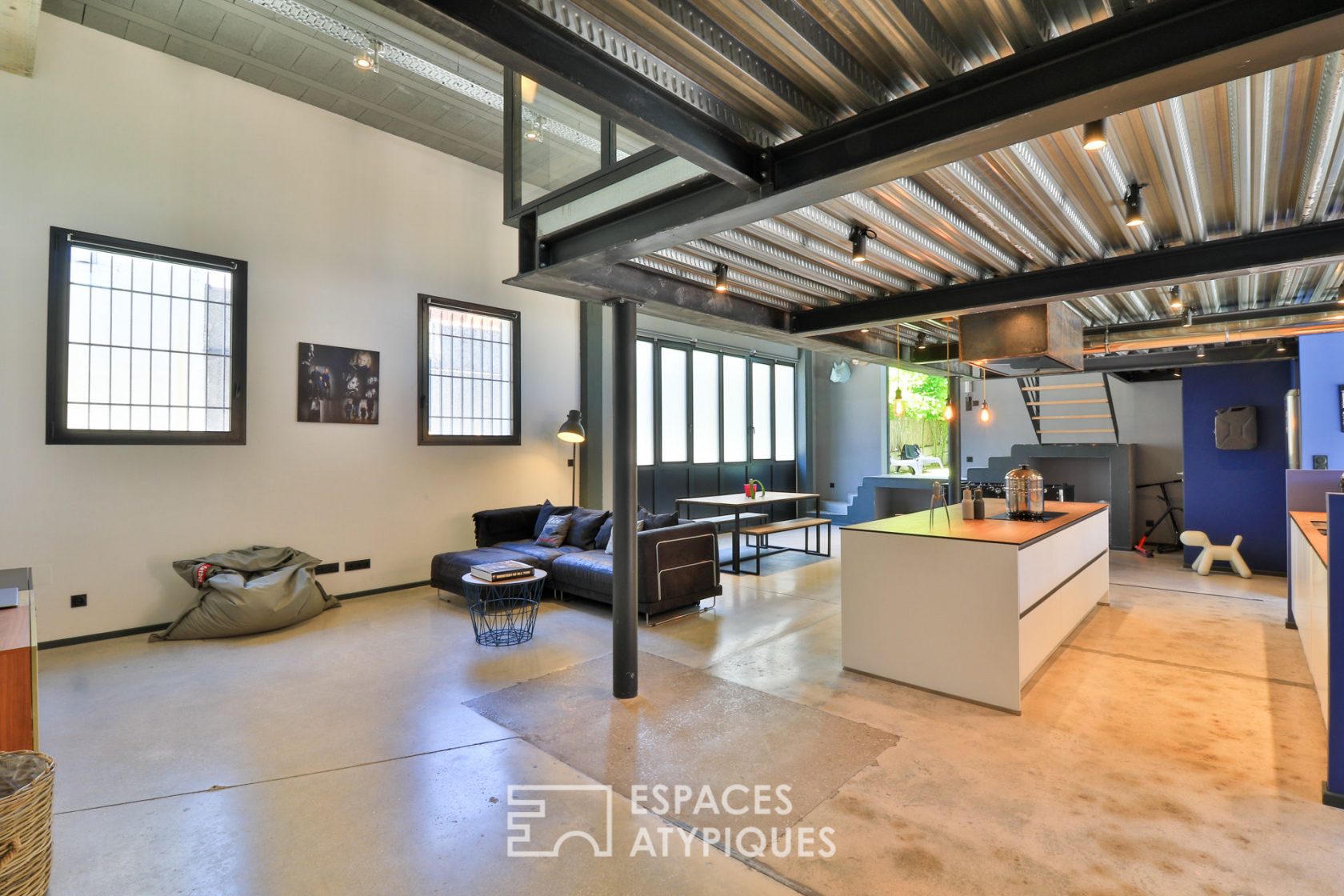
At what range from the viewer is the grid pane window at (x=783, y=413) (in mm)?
11570

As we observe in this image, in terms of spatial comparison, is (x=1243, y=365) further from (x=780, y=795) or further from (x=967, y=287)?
(x=780, y=795)

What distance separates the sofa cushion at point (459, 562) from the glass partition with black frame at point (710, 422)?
2.72m

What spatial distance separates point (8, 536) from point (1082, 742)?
22.8ft

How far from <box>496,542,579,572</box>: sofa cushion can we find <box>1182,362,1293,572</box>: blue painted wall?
7.43m

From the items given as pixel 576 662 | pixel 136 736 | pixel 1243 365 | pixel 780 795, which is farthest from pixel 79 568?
pixel 1243 365

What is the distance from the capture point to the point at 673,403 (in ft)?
31.6

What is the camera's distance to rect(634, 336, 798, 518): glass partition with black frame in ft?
30.5

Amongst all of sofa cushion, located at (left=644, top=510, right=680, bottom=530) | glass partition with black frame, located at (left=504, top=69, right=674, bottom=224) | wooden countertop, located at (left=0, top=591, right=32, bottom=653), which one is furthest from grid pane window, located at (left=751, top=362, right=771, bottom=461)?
wooden countertop, located at (left=0, top=591, right=32, bottom=653)

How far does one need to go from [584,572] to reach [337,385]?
3.02m

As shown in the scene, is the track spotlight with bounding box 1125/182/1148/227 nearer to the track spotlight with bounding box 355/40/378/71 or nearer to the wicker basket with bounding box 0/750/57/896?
the wicker basket with bounding box 0/750/57/896

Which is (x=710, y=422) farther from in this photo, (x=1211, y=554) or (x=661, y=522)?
(x=1211, y=554)

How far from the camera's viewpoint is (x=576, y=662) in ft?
14.2

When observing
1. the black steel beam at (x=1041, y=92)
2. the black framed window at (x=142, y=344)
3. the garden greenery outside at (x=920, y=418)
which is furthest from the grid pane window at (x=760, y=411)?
the black steel beam at (x=1041, y=92)

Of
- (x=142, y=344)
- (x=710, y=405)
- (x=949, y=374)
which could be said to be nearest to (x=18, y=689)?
(x=142, y=344)
